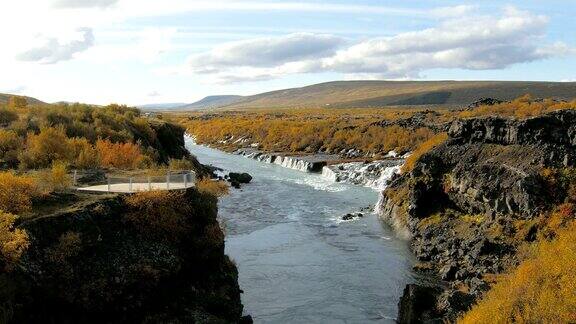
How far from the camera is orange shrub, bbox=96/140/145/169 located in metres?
38.2

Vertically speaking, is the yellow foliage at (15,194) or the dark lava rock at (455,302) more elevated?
the yellow foliage at (15,194)

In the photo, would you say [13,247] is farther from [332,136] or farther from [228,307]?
[332,136]

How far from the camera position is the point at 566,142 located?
3688 cm

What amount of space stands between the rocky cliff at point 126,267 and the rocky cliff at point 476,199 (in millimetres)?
10085

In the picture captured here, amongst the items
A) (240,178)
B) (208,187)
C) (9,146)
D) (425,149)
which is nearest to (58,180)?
(208,187)

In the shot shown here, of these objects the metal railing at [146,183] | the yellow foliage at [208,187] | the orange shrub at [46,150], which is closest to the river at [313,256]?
the yellow foliage at [208,187]

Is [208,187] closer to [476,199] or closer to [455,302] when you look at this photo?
[455,302]

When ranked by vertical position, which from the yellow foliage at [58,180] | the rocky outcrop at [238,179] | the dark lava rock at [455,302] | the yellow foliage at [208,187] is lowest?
the dark lava rock at [455,302]

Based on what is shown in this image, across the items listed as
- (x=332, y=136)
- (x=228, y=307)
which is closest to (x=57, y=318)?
(x=228, y=307)

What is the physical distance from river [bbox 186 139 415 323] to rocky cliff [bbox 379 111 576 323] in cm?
214

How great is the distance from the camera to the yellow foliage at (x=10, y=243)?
60.5 feet

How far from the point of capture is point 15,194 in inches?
844

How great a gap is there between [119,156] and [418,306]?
80.3 feet

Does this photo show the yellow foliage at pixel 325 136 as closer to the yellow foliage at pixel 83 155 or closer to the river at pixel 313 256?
the river at pixel 313 256
